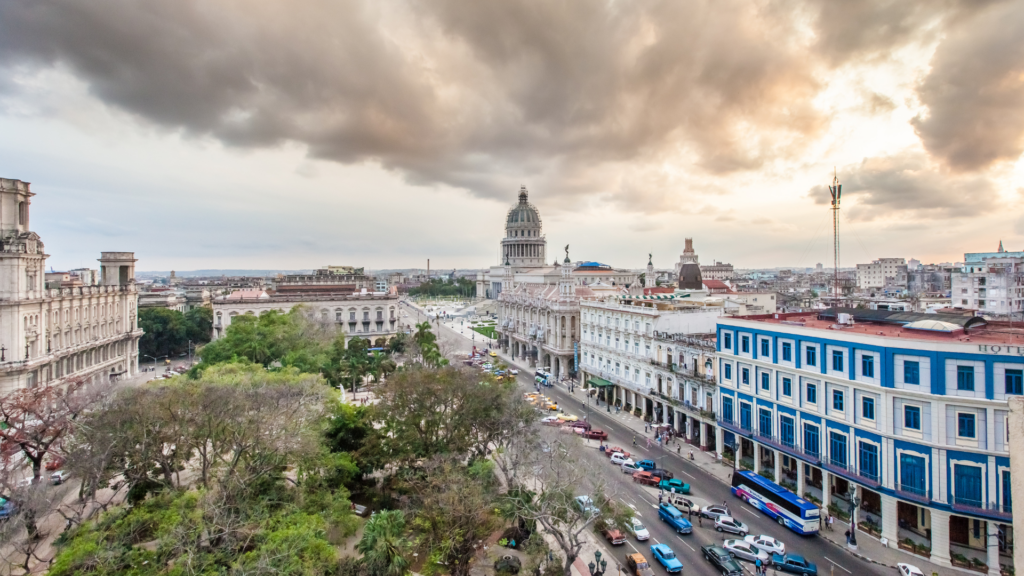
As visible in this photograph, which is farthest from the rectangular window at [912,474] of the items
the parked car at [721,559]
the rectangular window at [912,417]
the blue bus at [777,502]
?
the parked car at [721,559]

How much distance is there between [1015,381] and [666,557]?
21136 mm

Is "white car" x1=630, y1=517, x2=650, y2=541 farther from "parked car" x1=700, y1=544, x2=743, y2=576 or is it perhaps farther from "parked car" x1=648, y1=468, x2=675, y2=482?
"parked car" x1=648, y1=468, x2=675, y2=482

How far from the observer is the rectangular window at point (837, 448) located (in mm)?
35625

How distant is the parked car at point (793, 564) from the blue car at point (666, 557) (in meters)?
5.31

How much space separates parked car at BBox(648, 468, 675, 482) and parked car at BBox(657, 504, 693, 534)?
17.9 feet

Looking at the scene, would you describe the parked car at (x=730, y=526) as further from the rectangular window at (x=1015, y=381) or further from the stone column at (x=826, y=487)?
the rectangular window at (x=1015, y=381)

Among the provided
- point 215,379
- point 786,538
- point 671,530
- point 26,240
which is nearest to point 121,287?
point 26,240

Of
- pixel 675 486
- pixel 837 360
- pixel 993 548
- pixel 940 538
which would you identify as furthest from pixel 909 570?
pixel 675 486

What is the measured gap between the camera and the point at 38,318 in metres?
56.8

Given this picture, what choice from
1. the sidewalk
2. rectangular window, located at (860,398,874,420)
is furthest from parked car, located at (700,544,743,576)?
rectangular window, located at (860,398,874,420)

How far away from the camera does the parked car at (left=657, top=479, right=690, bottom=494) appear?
40406 mm

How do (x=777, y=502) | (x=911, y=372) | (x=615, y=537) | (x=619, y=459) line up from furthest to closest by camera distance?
(x=619, y=459), (x=777, y=502), (x=615, y=537), (x=911, y=372)

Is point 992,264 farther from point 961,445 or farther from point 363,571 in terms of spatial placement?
point 363,571

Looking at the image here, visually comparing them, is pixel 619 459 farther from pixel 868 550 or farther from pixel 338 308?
pixel 338 308
